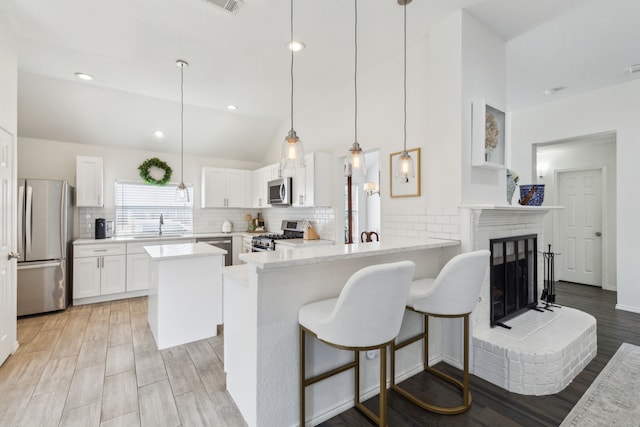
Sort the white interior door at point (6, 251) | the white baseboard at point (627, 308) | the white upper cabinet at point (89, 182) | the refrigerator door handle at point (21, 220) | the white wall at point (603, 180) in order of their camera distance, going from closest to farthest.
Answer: the white interior door at point (6, 251) → the refrigerator door handle at point (21, 220) → the white baseboard at point (627, 308) → the white upper cabinet at point (89, 182) → the white wall at point (603, 180)

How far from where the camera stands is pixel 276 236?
486cm

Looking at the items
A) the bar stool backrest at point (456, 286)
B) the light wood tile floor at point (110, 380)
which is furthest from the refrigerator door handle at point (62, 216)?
the bar stool backrest at point (456, 286)

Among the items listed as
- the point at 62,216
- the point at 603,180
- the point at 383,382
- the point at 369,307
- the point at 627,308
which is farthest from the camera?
the point at 603,180

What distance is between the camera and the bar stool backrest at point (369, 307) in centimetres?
144

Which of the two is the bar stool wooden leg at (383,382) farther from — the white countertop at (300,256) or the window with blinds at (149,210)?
the window with blinds at (149,210)

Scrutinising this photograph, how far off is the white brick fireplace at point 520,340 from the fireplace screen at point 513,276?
75 mm

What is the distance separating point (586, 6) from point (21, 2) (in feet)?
14.5

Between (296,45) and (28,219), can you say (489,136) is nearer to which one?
Answer: (296,45)

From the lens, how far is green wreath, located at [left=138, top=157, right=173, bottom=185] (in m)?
5.01

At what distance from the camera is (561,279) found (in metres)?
5.38

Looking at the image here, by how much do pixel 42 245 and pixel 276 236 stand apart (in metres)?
2.99

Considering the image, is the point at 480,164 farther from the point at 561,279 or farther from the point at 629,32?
the point at 561,279

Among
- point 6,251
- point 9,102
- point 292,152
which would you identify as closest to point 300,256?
point 292,152

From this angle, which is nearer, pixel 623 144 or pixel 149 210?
pixel 623 144
